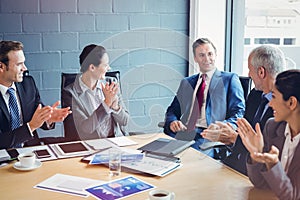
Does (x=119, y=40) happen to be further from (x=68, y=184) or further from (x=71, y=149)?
(x=68, y=184)

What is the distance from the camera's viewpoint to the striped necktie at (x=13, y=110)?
8.43ft

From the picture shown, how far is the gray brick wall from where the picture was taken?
3.33m

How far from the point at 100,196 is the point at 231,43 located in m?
2.60

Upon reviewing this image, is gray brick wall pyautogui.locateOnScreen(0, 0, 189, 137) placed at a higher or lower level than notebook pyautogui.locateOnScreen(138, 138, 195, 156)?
higher

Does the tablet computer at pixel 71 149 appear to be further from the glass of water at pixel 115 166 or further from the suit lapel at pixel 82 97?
the suit lapel at pixel 82 97

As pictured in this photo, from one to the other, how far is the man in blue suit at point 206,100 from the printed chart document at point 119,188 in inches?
45.2

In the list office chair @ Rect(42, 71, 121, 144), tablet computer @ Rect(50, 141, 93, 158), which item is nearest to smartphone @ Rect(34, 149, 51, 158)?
tablet computer @ Rect(50, 141, 93, 158)

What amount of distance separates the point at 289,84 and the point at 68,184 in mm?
987

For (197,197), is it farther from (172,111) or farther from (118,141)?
(172,111)

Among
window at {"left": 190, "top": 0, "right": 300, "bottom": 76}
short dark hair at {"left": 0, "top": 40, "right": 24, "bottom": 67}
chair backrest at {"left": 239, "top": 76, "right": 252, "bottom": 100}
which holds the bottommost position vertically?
chair backrest at {"left": 239, "top": 76, "right": 252, "bottom": 100}

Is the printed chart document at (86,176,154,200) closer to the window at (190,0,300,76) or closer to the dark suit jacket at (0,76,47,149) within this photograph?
the dark suit jacket at (0,76,47,149)

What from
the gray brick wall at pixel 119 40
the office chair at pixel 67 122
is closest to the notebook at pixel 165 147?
the office chair at pixel 67 122

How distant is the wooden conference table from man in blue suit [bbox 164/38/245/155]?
858 millimetres

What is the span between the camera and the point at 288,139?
1645 millimetres
